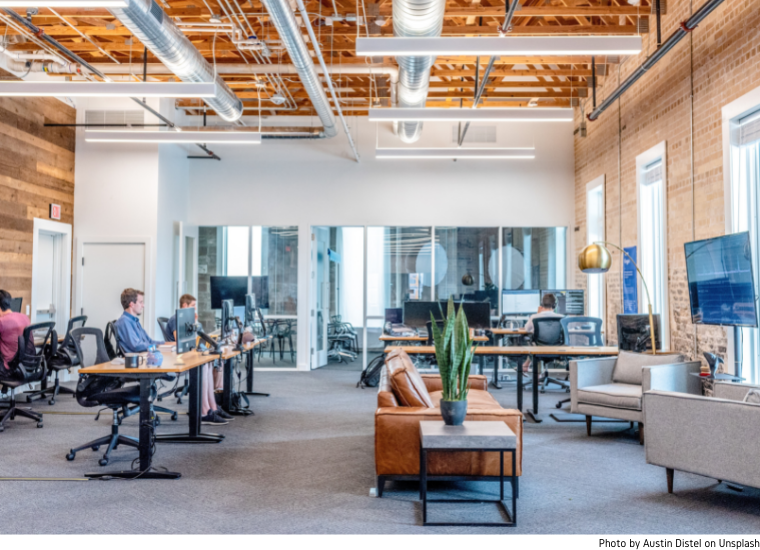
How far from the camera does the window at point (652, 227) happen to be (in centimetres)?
739

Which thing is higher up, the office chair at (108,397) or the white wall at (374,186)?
the white wall at (374,186)

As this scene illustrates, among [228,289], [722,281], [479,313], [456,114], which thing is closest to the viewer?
[722,281]

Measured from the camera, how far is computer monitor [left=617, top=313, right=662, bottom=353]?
6535 mm

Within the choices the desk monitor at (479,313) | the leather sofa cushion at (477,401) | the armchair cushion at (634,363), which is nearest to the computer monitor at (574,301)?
the desk monitor at (479,313)

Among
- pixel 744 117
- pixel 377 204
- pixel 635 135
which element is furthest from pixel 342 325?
pixel 744 117

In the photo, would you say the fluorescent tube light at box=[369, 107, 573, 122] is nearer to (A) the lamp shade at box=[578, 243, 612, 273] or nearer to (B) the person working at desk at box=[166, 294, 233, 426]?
(A) the lamp shade at box=[578, 243, 612, 273]

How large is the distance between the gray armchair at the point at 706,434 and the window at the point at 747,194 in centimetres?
145

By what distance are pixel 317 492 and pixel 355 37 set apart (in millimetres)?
5722

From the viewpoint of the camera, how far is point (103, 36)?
7648 millimetres

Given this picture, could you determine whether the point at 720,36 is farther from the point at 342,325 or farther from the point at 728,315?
the point at 342,325

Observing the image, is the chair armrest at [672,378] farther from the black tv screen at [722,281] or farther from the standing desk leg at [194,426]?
the standing desk leg at [194,426]

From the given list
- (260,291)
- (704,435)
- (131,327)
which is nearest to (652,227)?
(704,435)

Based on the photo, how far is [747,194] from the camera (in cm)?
548

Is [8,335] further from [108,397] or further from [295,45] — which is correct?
[295,45]
